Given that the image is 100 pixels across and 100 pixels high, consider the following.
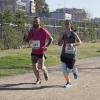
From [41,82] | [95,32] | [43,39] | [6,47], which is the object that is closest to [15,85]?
[41,82]

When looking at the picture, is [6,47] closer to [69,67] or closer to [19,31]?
[19,31]

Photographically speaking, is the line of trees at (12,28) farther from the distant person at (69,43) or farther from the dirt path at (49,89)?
the distant person at (69,43)

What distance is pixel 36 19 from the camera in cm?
955

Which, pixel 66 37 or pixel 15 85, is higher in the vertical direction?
pixel 66 37

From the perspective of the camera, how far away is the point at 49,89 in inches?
360

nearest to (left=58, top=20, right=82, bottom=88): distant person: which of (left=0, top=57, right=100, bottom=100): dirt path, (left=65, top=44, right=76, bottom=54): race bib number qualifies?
(left=65, top=44, right=76, bottom=54): race bib number

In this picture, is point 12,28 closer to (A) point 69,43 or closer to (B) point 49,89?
(A) point 69,43

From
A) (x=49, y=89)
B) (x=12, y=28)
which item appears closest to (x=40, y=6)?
(x=12, y=28)

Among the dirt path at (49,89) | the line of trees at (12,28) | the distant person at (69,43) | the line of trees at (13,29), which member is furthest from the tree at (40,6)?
the distant person at (69,43)

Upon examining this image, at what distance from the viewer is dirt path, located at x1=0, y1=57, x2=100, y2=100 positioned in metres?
8.20

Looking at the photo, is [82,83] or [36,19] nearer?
[36,19]

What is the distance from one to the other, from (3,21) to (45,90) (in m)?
16.0

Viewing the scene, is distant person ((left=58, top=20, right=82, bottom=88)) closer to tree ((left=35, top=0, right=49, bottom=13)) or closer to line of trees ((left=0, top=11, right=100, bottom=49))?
line of trees ((left=0, top=11, right=100, bottom=49))

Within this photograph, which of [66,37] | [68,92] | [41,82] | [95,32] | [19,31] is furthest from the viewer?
[95,32]
